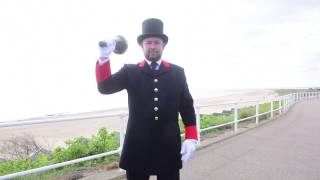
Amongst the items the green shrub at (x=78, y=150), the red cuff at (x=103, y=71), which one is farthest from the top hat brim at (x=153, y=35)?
the green shrub at (x=78, y=150)

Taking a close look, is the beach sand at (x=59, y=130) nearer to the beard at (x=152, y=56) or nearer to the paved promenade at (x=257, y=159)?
the paved promenade at (x=257, y=159)

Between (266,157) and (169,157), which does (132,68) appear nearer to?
(169,157)

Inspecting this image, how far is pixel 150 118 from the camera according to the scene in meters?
2.85

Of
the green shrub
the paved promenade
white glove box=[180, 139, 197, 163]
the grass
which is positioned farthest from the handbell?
the green shrub

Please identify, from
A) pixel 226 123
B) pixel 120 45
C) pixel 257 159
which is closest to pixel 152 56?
pixel 120 45

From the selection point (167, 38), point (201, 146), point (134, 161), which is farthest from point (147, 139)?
point (201, 146)

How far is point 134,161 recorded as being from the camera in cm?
289

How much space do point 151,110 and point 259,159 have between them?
4782 mm

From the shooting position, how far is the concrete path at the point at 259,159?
596 centimetres

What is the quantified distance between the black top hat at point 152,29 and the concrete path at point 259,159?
329 cm

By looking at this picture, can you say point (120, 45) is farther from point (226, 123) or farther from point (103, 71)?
point (226, 123)

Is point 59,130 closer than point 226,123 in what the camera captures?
No

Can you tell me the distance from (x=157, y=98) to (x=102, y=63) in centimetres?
46

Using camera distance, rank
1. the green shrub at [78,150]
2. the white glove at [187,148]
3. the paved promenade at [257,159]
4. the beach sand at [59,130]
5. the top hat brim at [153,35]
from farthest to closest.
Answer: the beach sand at [59,130]
the green shrub at [78,150]
the paved promenade at [257,159]
the white glove at [187,148]
the top hat brim at [153,35]
